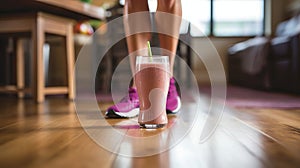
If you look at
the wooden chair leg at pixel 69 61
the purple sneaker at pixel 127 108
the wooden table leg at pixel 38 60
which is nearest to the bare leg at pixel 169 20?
the purple sneaker at pixel 127 108

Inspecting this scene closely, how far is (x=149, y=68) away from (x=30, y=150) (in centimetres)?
40

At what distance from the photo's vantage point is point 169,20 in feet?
4.00

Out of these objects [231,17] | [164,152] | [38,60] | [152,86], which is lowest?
[164,152]

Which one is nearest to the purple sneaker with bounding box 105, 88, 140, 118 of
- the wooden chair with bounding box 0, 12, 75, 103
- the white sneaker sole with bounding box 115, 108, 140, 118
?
the white sneaker sole with bounding box 115, 108, 140, 118

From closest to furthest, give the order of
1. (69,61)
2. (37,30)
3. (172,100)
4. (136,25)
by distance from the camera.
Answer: (136,25)
(172,100)
(37,30)
(69,61)

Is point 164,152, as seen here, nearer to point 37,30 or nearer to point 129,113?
point 129,113

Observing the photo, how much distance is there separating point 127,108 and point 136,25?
0.29m

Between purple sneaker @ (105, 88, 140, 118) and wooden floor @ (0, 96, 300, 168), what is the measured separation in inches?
3.5

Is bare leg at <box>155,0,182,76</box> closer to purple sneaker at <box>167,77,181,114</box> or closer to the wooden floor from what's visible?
purple sneaker at <box>167,77,181,114</box>

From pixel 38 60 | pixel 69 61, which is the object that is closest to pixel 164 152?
pixel 38 60

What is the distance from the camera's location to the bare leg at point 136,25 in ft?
3.88

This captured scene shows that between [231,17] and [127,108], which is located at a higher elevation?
[231,17]

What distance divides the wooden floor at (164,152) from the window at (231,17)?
13.4 feet

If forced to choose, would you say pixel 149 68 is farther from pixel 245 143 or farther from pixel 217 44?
pixel 217 44
